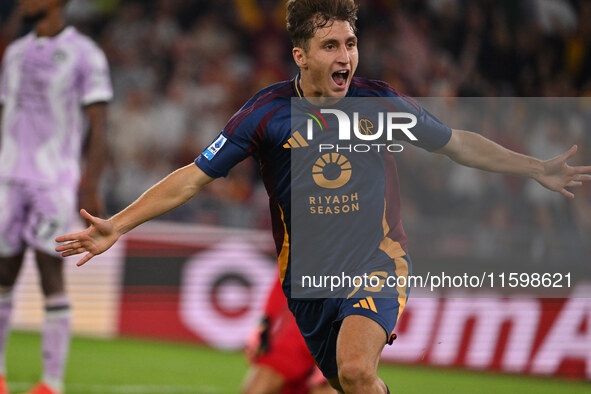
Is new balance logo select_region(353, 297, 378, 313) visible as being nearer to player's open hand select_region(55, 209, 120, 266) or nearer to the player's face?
the player's face

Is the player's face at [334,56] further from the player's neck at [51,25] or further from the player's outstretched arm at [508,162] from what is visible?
the player's neck at [51,25]

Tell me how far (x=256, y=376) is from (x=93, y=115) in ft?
6.82

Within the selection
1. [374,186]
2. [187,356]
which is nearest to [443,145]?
[374,186]

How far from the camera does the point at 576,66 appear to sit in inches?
459

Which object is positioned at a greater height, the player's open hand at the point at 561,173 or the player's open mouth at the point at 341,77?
the player's open mouth at the point at 341,77

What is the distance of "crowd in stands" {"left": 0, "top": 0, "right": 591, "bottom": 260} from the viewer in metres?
9.27

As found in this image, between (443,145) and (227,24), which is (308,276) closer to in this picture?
(443,145)

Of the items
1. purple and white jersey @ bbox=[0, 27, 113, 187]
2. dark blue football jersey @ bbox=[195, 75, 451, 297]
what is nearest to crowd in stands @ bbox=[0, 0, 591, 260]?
purple and white jersey @ bbox=[0, 27, 113, 187]

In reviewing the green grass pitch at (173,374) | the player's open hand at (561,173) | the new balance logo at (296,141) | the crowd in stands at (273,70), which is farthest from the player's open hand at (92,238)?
the crowd in stands at (273,70)

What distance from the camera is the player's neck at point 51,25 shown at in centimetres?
604

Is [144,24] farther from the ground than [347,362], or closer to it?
farther from the ground

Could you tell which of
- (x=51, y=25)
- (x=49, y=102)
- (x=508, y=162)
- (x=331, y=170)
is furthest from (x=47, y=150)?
(x=508, y=162)

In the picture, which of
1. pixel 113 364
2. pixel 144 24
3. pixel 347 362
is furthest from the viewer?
pixel 144 24

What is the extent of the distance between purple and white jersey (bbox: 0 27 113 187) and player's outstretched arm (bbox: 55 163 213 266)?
2.22 meters
